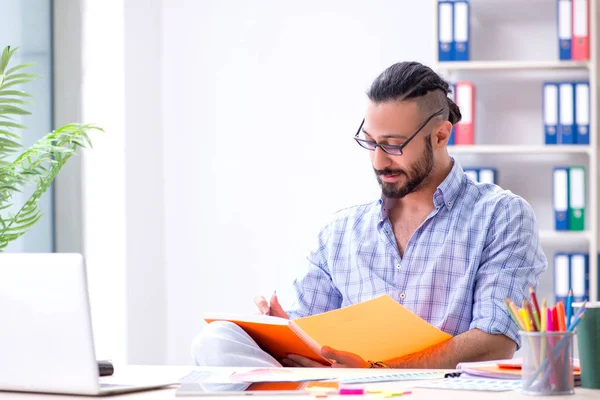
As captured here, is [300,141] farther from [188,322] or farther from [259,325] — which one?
[259,325]

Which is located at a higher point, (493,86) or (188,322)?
(493,86)

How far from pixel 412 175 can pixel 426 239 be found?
0.55 ft

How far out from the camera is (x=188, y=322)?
14.2 ft

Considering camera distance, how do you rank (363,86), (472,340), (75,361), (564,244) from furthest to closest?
(363,86)
(564,244)
(472,340)
(75,361)

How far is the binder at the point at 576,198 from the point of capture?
143 inches

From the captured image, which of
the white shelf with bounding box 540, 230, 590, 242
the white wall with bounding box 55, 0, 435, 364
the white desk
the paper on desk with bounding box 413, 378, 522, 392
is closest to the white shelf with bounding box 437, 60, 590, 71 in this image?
the white wall with bounding box 55, 0, 435, 364

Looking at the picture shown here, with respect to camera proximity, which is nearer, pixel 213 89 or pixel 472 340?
pixel 472 340

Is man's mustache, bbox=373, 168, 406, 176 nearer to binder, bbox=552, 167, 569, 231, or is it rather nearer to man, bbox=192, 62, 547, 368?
man, bbox=192, 62, 547, 368

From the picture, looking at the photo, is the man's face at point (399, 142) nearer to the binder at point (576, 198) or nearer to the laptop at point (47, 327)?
the laptop at point (47, 327)

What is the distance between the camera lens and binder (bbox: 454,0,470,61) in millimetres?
3709

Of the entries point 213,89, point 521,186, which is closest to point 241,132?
point 213,89

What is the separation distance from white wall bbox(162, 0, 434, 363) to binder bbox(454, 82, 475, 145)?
0.43 metres

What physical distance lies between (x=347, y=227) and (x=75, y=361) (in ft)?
3.89

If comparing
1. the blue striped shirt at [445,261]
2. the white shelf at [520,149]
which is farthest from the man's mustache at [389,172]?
the white shelf at [520,149]
